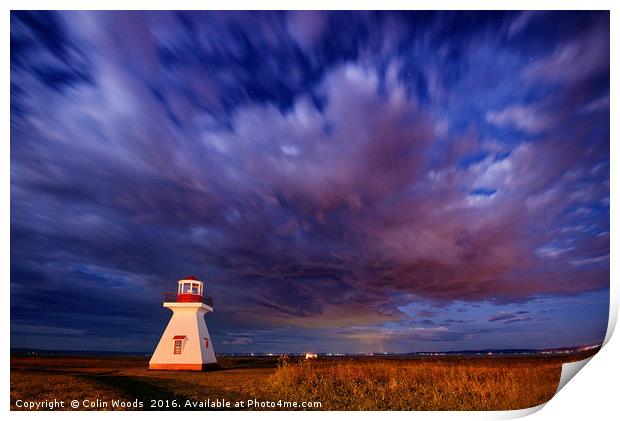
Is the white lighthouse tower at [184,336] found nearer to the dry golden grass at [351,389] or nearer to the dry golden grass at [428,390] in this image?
the dry golden grass at [351,389]

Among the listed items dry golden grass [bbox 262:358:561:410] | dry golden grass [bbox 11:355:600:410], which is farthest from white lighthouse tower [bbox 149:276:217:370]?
dry golden grass [bbox 262:358:561:410]

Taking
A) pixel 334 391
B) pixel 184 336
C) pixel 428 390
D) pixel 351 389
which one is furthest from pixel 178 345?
pixel 428 390

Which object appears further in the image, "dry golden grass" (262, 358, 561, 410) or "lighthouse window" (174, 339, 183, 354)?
"lighthouse window" (174, 339, 183, 354)

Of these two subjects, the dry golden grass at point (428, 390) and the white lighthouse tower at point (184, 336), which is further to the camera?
the white lighthouse tower at point (184, 336)

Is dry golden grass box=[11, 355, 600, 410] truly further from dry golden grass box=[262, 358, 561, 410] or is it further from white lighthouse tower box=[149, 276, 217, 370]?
white lighthouse tower box=[149, 276, 217, 370]

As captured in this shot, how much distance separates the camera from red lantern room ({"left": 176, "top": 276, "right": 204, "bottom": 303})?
1345 cm

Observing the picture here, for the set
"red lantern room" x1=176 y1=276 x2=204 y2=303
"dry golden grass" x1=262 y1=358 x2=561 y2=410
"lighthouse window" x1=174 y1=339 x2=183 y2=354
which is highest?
"red lantern room" x1=176 y1=276 x2=204 y2=303

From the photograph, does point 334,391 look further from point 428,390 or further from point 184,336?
point 184,336

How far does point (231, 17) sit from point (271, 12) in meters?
0.93

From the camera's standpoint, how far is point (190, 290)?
13.7m

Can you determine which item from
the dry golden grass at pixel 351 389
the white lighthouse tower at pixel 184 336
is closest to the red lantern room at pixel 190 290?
the white lighthouse tower at pixel 184 336

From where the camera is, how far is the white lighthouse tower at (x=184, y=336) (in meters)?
13.2
